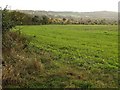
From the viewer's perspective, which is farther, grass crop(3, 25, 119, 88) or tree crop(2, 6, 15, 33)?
tree crop(2, 6, 15, 33)

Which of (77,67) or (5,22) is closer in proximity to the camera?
(77,67)

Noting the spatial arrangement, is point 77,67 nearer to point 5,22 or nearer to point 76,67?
point 76,67

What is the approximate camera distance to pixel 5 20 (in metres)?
15.2

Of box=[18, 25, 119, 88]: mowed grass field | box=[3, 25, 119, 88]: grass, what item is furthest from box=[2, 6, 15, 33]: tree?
box=[18, 25, 119, 88]: mowed grass field

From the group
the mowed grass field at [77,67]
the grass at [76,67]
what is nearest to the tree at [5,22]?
the grass at [76,67]

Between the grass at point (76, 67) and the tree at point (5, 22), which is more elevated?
the tree at point (5, 22)

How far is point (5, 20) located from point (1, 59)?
9.97 ft

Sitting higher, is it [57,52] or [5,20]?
[5,20]

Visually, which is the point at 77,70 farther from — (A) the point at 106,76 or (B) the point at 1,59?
(B) the point at 1,59

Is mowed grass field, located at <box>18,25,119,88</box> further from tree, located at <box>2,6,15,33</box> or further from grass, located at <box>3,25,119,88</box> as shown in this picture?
tree, located at <box>2,6,15,33</box>

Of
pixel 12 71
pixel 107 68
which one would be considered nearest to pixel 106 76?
pixel 107 68

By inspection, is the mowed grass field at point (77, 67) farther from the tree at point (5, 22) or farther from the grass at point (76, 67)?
the tree at point (5, 22)

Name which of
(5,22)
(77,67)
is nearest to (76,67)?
(77,67)

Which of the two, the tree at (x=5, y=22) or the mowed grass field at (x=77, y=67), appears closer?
the mowed grass field at (x=77, y=67)
